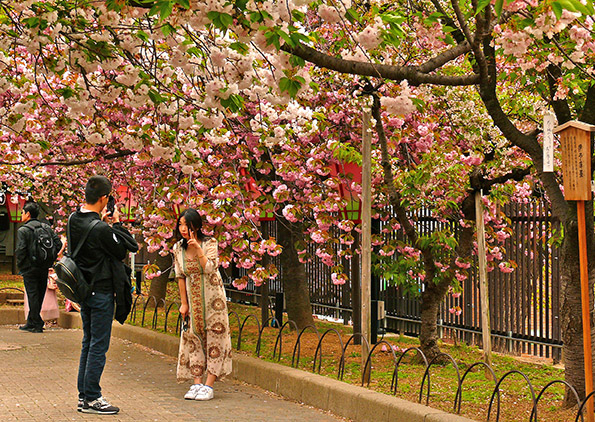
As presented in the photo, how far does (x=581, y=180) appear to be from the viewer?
6.62 m

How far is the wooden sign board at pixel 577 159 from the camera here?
260 inches

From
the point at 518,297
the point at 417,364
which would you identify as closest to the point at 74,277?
the point at 417,364

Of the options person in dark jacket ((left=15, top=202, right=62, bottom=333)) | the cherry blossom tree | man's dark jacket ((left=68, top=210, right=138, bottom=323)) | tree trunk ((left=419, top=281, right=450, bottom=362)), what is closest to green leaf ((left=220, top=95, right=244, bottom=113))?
the cherry blossom tree

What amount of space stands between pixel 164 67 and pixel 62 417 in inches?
125

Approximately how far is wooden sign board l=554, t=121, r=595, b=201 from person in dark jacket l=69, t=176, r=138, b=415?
12.2 feet

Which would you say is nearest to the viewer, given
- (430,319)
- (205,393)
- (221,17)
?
(221,17)

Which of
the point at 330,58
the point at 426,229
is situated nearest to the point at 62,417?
the point at 330,58

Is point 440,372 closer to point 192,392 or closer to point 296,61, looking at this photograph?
point 192,392

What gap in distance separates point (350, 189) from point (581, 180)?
4.64 m

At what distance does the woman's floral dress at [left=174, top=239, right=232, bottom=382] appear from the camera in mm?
8688

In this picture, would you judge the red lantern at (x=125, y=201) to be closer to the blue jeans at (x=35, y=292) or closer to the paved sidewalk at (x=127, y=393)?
the blue jeans at (x=35, y=292)

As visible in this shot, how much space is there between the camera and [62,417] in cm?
755

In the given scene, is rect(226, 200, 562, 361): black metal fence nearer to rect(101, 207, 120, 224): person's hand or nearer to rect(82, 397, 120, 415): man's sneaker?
rect(101, 207, 120, 224): person's hand

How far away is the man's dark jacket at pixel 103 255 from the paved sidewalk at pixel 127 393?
3.36 ft
